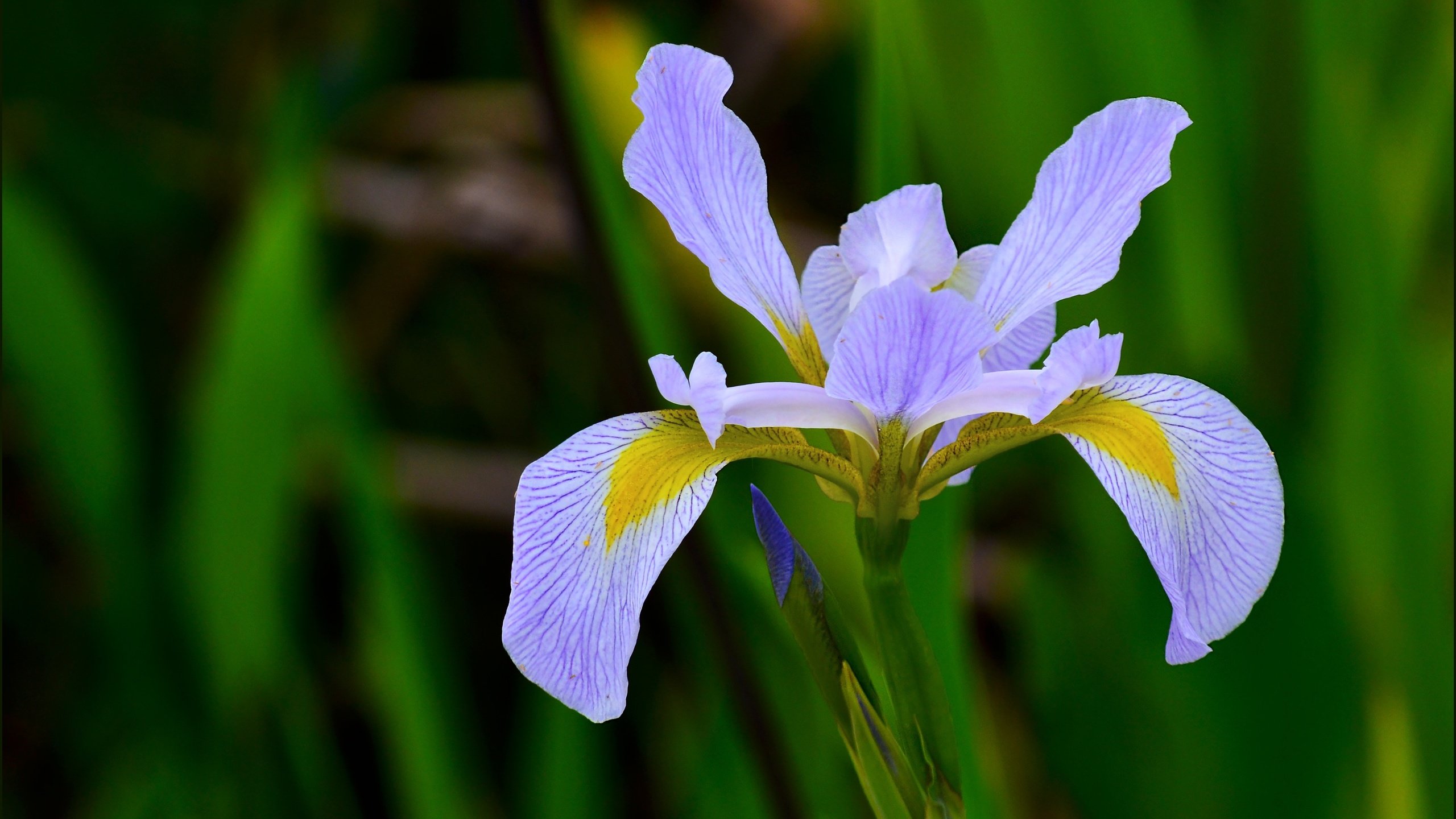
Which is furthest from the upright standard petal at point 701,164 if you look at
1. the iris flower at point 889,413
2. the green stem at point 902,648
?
the green stem at point 902,648

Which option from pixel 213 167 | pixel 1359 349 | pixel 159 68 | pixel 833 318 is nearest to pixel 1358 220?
pixel 1359 349

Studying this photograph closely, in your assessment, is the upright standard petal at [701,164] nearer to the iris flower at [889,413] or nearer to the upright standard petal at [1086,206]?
the iris flower at [889,413]

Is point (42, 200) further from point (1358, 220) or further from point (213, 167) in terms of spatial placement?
point (1358, 220)

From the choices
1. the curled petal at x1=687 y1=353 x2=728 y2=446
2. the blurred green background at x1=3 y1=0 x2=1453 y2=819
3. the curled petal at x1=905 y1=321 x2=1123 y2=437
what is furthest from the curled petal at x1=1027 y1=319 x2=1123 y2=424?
the blurred green background at x1=3 y1=0 x2=1453 y2=819

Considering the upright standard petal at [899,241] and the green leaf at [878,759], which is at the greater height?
the upright standard petal at [899,241]

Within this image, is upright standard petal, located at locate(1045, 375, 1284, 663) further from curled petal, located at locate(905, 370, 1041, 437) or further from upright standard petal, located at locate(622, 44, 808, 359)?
upright standard petal, located at locate(622, 44, 808, 359)

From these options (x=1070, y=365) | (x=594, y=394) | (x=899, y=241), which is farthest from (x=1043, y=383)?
(x=594, y=394)
